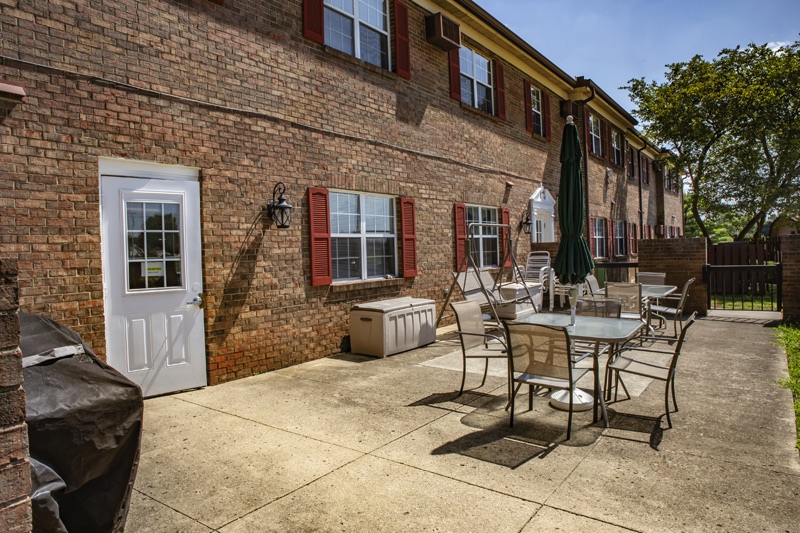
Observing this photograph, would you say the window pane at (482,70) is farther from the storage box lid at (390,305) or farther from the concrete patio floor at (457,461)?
the concrete patio floor at (457,461)

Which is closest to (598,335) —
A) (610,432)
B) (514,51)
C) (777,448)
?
(610,432)

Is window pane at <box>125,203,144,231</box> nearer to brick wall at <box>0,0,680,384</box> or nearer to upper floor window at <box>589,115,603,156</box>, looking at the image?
brick wall at <box>0,0,680,384</box>

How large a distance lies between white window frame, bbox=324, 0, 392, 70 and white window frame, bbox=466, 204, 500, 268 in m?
3.65

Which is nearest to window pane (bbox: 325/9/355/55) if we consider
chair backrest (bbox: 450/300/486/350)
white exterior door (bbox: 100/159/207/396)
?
white exterior door (bbox: 100/159/207/396)

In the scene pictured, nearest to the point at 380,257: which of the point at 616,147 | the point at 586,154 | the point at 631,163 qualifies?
the point at 586,154

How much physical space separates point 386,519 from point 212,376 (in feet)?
12.1

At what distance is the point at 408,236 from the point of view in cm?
884

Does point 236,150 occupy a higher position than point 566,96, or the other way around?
point 566,96

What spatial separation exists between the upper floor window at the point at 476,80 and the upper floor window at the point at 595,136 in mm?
6933

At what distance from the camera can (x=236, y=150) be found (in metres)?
6.16

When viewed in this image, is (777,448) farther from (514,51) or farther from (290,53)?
(514,51)

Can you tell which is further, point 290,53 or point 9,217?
point 290,53

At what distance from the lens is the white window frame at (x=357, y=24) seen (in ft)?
25.1

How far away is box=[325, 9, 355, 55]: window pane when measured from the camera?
300 inches
